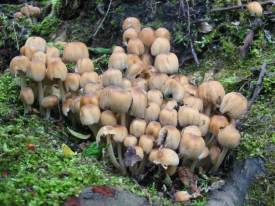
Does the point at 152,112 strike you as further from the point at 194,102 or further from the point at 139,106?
the point at 194,102

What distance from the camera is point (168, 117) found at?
119 inches

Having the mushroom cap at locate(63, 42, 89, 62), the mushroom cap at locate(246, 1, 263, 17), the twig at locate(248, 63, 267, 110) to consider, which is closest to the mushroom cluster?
the mushroom cap at locate(63, 42, 89, 62)

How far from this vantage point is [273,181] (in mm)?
3123

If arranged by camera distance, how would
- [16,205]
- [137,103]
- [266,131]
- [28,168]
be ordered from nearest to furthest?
[16,205] → [28,168] → [137,103] → [266,131]

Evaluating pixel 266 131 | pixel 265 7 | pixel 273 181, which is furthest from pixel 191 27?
pixel 273 181

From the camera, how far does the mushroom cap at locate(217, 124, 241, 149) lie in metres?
3.01

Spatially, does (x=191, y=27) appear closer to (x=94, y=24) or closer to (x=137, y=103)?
(x=94, y=24)

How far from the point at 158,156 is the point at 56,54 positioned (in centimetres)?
109

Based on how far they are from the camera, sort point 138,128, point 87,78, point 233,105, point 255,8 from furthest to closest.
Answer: point 255,8 < point 87,78 < point 233,105 < point 138,128

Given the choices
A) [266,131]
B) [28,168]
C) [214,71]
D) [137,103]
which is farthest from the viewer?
[214,71]

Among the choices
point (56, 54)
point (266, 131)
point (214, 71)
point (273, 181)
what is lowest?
point (273, 181)

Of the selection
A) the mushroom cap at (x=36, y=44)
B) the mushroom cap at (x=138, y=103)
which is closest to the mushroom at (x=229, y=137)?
the mushroom cap at (x=138, y=103)

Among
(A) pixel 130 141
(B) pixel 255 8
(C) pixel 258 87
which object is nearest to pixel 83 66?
(A) pixel 130 141

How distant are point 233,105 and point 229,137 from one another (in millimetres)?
216
